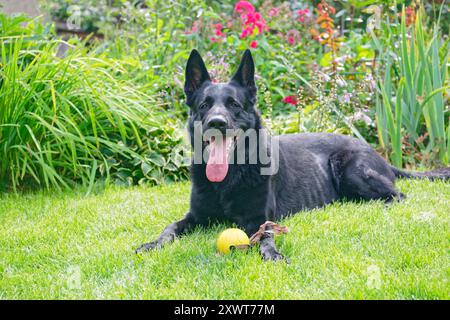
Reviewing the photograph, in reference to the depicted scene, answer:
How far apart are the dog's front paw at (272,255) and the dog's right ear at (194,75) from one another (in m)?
1.25

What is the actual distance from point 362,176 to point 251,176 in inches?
39.8

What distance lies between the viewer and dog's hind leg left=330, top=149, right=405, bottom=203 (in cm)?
391

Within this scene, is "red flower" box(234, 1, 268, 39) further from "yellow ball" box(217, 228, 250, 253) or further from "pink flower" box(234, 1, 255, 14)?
"yellow ball" box(217, 228, 250, 253)

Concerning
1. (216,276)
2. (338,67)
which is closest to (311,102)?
(338,67)

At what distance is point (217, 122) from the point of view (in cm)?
311

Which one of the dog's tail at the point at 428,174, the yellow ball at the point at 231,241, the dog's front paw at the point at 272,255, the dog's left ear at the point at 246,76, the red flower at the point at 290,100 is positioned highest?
the dog's left ear at the point at 246,76

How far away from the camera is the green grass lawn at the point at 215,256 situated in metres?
2.36

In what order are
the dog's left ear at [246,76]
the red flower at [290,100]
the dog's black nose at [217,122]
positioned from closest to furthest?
the dog's black nose at [217,122], the dog's left ear at [246,76], the red flower at [290,100]

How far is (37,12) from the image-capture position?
655 cm

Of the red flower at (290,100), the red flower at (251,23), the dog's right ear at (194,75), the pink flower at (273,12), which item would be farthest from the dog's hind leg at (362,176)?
the pink flower at (273,12)

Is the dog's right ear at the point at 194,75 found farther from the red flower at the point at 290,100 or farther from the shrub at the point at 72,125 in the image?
the red flower at the point at 290,100

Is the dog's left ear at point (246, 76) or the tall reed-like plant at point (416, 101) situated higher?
the dog's left ear at point (246, 76)

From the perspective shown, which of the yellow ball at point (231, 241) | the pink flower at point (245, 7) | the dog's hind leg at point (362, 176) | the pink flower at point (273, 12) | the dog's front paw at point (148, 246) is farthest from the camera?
the pink flower at point (273, 12)
